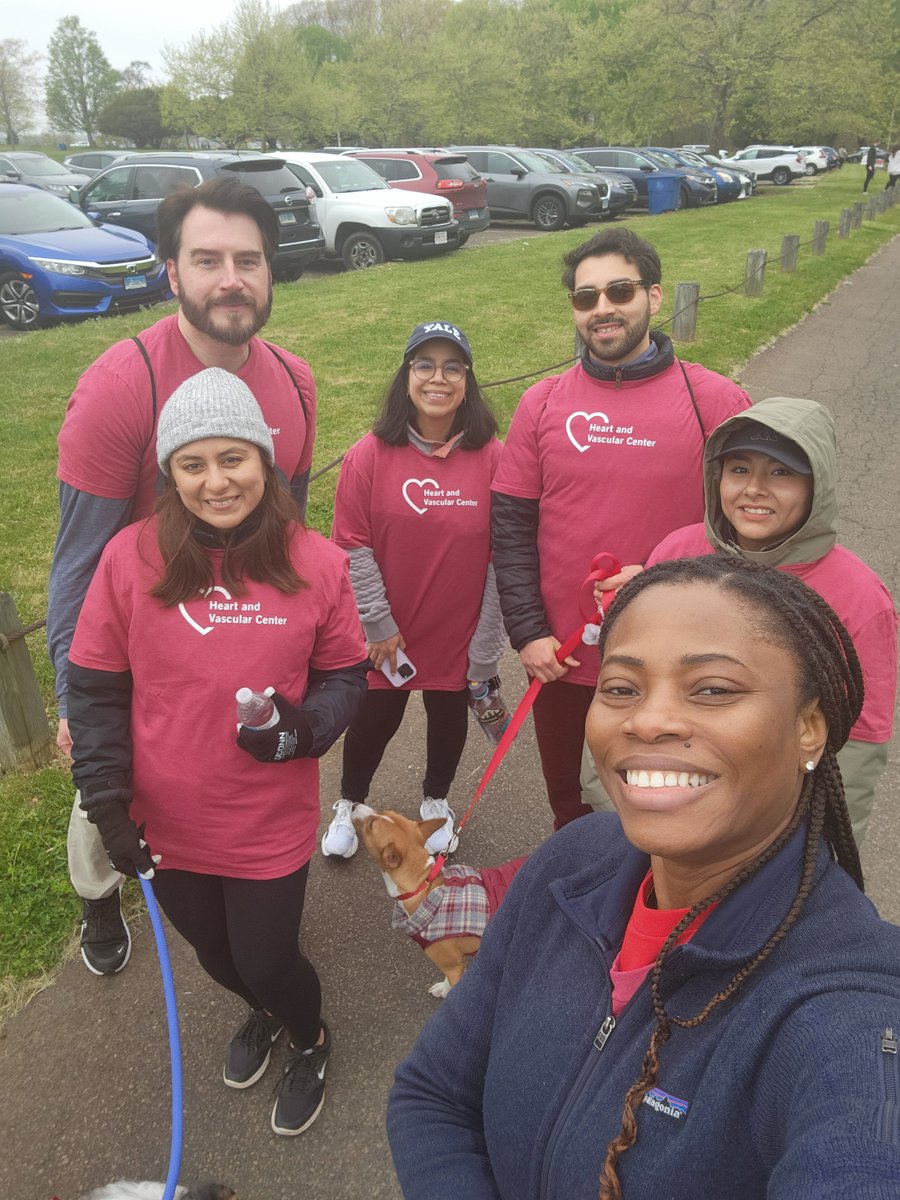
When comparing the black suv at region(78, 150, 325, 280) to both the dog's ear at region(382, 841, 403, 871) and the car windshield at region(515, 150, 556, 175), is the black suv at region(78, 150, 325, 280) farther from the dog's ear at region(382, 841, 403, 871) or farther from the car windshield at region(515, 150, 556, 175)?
the dog's ear at region(382, 841, 403, 871)

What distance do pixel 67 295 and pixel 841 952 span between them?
13.2 meters

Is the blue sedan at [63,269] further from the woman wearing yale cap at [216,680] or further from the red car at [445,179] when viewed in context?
the woman wearing yale cap at [216,680]

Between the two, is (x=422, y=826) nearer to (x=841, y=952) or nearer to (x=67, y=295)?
(x=841, y=952)

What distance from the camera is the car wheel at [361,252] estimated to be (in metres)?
15.8

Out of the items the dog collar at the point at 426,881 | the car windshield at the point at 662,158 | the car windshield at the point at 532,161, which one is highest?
the car windshield at the point at 662,158

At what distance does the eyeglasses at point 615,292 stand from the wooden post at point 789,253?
46.7 ft

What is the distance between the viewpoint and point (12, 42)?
257 ft

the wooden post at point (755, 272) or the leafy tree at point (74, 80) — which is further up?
the leafy tree at point (74, 80)

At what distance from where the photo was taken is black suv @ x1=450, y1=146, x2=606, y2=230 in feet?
67.4

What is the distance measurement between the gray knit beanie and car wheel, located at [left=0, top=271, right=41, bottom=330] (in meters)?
11.4

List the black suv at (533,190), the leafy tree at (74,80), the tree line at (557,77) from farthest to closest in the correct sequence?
the leafy tree at (74,80) < the tree line at (557,77) < the black suv at (533,190)

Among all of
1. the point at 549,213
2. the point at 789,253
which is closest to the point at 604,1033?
the point at 789,253

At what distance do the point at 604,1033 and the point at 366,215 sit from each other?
641 inches

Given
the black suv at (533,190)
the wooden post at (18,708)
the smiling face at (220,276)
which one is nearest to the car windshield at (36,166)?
the black suv at (533,190)
